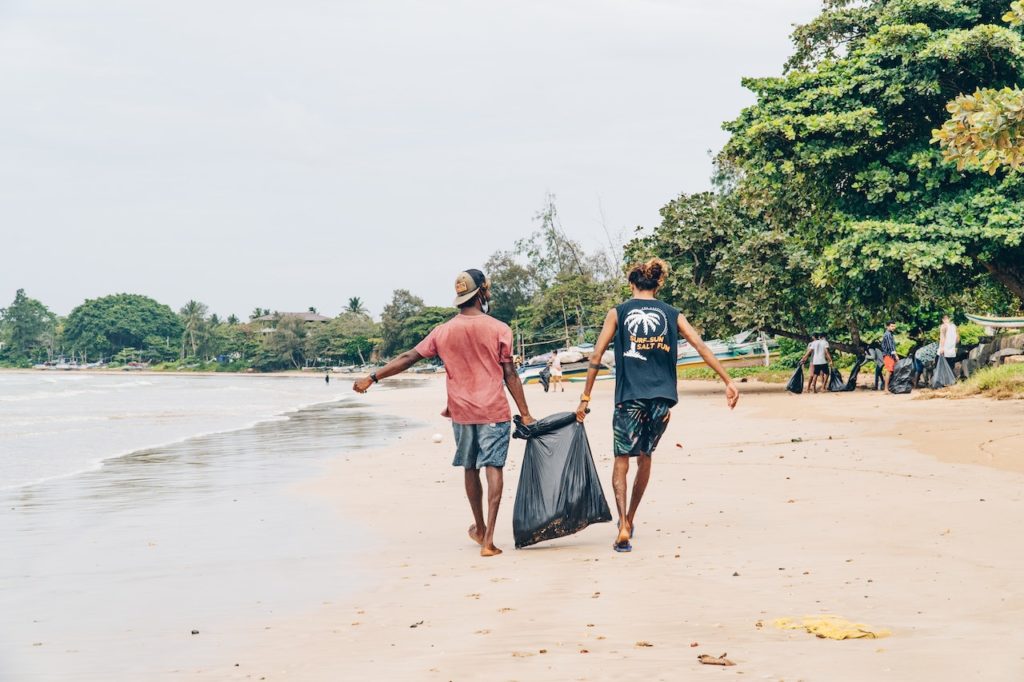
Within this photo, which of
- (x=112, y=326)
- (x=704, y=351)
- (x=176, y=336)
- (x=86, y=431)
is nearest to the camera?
(x=704, y=351)

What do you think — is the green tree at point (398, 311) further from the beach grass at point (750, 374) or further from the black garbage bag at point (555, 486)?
the black garbage bag at point (555, 486)

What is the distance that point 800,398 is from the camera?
68.7ft

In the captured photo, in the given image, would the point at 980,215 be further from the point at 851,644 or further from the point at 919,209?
the point at 851,644

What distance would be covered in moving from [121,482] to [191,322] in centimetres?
13540

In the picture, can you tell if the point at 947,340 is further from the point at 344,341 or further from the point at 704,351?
the point at 344,341

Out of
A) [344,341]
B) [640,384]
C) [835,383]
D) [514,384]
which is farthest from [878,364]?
[344,341]

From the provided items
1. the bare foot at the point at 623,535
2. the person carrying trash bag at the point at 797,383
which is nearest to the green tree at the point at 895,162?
the person carrying trash bag at the point at 797,383

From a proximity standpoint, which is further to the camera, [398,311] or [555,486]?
[398,311]

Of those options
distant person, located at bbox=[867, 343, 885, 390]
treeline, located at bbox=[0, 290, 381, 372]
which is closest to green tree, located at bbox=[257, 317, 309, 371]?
treeline, located at bbox=[0, 290, 381, 372]

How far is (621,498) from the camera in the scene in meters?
6.09

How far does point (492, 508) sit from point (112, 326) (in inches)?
6373

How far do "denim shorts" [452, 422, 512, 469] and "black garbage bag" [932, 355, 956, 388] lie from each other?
1586 cm

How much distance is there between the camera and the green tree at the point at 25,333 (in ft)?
544

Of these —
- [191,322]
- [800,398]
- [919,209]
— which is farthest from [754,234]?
[191,322]
